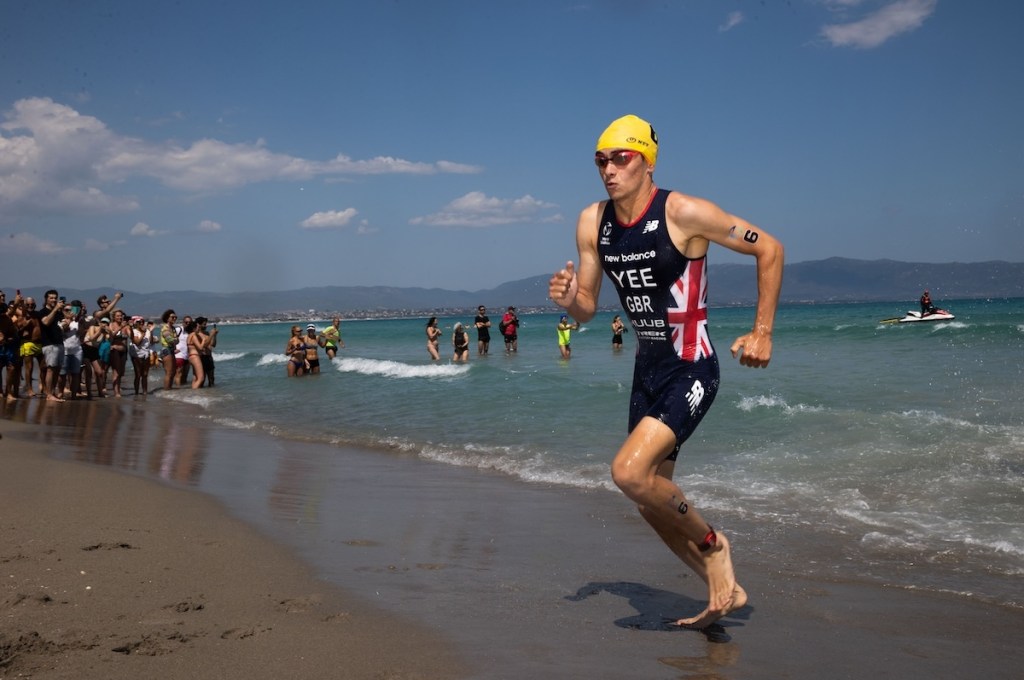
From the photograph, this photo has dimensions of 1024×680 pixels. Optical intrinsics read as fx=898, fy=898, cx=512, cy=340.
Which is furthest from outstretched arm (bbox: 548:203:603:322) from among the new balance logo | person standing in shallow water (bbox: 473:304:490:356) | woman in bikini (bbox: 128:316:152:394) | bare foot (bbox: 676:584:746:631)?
person standing in shallow water (bbox: 473:304:490:356)

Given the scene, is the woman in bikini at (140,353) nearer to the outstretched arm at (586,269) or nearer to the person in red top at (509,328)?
the person in red top at (509,328)

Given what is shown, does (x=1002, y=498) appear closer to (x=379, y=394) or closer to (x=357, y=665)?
(x=357, y=665)

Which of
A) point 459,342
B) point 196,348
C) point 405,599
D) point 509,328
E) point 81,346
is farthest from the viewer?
point 509,328

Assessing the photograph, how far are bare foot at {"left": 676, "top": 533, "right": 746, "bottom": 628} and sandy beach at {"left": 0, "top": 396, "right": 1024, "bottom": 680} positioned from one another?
9cm

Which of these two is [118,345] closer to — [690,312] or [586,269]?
[586,269]

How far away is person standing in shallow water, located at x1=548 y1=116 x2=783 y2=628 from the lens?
12.8ft

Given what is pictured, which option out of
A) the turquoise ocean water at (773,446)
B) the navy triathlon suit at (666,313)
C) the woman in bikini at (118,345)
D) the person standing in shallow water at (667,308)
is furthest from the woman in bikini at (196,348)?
the navy triathlon suit at (666,313)

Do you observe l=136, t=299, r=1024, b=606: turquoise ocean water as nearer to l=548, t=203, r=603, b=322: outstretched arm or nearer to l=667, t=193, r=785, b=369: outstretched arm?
l=667, t=193, r=785, b=369: outstretched arm

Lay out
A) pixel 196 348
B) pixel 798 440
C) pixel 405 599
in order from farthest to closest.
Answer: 1. pixel 196 348
2. pixel 798 440
3. pixel 405 599

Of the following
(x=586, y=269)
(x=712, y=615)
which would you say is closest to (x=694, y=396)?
(x=586, y=269)

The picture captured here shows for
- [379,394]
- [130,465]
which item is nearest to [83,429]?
[130,465]

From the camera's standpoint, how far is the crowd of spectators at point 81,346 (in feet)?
52.2

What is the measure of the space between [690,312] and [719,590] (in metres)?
1.25

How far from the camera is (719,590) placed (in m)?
4.03
